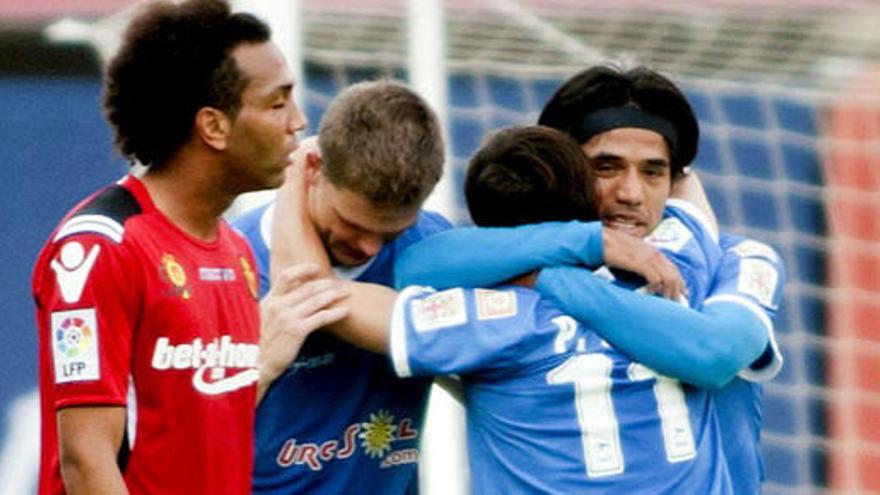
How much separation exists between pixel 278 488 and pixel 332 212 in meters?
0.47

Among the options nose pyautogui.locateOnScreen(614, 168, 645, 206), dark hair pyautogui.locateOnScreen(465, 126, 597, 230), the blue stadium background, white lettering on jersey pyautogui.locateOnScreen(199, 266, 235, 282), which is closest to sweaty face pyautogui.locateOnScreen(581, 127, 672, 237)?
nose pyautogui.locateOnScreen(614, 168, 645, 206)

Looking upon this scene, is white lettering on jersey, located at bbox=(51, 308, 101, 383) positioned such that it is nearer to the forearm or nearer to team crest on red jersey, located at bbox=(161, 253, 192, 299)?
team crest on red jersey, located at bbox=(161, 253, 192, 299)

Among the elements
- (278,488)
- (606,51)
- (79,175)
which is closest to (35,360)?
(79,175)

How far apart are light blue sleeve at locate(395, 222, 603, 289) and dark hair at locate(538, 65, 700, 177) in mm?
298

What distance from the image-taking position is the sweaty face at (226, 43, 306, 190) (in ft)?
11.1

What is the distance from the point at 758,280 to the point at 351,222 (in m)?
0.71

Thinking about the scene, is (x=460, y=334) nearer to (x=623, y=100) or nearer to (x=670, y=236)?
(x=670, y=236)

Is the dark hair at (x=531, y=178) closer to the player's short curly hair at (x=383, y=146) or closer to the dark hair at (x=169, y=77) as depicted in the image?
the player's short curly hair at (x=383, y=146)

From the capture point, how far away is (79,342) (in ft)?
10.4

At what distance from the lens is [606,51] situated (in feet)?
23.6

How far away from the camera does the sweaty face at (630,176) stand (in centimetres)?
381

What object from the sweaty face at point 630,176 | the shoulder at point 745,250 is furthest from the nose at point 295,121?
the shoulder at point 745,250

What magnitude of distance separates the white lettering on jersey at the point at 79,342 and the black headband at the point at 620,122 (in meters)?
1.05

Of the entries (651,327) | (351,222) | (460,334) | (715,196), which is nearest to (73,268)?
(351,222)
